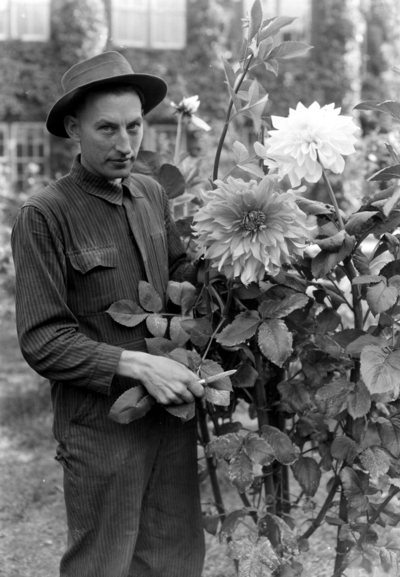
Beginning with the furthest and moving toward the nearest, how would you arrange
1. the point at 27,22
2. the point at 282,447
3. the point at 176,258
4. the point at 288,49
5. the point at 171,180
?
the point at 27,22, the point at 171,180, the point at 176,258, the point at 282,447, the point at 288,49

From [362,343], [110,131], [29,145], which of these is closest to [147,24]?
[29,145]

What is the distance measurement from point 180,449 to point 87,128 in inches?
38.5

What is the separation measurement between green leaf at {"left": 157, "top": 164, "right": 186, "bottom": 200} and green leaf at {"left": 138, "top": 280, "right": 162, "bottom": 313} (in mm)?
560

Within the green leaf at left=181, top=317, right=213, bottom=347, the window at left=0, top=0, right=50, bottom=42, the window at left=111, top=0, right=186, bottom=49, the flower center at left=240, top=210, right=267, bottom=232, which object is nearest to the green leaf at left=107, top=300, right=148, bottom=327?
the green leaf at left=181, top=317, right=213, bottom=347

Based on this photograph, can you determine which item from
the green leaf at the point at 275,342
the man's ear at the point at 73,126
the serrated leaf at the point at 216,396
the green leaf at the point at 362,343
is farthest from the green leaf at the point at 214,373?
the man's ear at the point at 73,126

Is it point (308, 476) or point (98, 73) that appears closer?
point (98, 73)

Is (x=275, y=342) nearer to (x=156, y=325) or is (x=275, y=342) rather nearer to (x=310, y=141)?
(x=156, y=325)

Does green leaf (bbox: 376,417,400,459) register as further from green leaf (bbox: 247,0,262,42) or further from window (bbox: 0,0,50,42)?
window (bbox: 0,0,50,42)

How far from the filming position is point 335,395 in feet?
6.57

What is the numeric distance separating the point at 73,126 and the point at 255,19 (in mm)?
573

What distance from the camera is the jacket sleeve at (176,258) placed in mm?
2297

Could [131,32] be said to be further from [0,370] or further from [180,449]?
[180,449]

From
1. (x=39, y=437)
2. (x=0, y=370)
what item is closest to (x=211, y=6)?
(x=0, y=370)

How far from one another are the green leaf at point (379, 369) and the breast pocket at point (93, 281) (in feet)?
2.29
